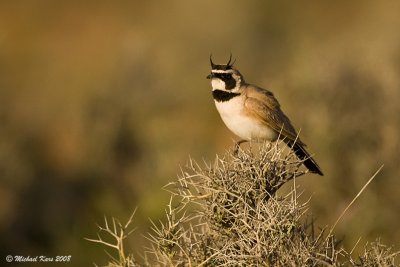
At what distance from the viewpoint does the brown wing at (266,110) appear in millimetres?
6539

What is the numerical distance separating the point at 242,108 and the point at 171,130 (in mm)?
7474

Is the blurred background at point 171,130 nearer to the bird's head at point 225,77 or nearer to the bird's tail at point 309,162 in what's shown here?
the bird's tail at point 309,162

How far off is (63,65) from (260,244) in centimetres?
2176

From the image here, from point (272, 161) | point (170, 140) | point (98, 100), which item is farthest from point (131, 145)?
point (272, 161)

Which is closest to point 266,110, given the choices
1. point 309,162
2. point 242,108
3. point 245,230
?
point 242,108

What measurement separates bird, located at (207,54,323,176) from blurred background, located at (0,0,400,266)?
74 centimetres

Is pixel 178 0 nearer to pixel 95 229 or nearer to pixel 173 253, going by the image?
pixel 95 229

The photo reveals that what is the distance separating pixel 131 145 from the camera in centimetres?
1268

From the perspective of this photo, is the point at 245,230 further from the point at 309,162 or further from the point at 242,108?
the point at 242,108

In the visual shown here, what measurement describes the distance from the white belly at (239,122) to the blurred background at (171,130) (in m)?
0.77

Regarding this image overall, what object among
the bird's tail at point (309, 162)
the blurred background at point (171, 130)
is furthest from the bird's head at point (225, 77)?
the blurred background at point (171, 130)

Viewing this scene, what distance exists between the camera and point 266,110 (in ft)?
21.7

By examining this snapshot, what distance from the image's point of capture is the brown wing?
6539 millimetres

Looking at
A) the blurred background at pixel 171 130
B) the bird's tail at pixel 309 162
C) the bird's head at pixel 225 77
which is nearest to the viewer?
the bird's tail at pixel 309 162
